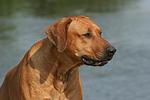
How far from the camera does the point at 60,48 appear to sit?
16.2 feet

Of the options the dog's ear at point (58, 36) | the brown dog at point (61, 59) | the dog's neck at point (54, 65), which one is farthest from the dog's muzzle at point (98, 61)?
the dog's ear at point (58, 36)

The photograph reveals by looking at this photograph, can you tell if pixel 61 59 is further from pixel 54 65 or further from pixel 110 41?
pixel 110 41

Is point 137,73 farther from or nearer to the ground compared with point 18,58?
nearer to the ground

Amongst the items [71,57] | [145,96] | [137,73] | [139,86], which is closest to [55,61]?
[71,57]

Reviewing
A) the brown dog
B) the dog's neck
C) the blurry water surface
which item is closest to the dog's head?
the brown dog

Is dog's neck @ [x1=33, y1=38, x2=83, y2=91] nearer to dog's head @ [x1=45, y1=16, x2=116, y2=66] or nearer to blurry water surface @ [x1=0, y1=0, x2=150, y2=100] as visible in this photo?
dog's head @ [x1=45, y1=16, x2=116, y2=66]

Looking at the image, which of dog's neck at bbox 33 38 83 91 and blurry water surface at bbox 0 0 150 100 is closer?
dog's neck at bbox 33 38 83 91

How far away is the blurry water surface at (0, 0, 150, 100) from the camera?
12.2 m

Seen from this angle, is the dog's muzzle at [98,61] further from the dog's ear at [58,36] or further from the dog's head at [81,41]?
the dog's ear at [58,36]

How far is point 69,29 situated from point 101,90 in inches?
279

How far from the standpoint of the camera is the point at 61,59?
5.20 m

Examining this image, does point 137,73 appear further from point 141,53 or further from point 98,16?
point 98,16

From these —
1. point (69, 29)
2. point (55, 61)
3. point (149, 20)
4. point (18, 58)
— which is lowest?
point (149, 20)

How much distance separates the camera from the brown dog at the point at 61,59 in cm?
495
